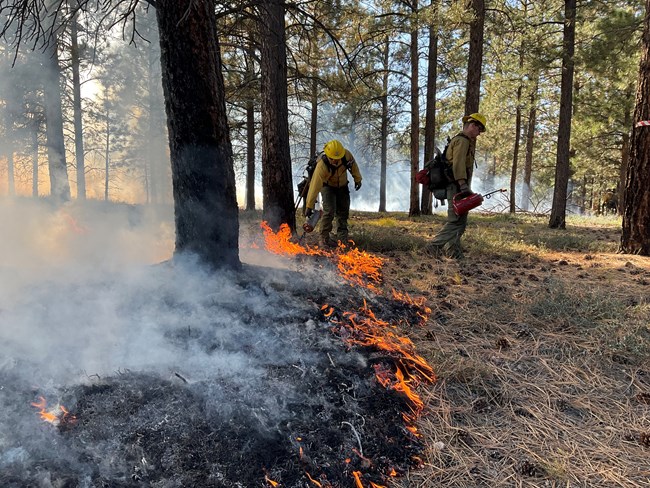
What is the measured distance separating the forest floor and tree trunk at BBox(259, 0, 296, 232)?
243cm

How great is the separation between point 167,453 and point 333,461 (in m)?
0.77

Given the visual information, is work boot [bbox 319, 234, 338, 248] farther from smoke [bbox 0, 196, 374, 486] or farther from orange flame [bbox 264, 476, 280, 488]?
orange flame [bbox 264, 476, 280, 488]

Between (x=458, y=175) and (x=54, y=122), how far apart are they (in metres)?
7.79

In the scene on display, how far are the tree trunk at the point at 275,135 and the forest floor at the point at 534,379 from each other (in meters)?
2.43

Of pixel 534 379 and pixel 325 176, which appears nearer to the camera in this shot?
pixel 534 379

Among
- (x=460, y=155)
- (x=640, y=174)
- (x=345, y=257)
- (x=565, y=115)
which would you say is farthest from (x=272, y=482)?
(x=565, y=115)

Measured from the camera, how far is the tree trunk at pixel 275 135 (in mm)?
5996

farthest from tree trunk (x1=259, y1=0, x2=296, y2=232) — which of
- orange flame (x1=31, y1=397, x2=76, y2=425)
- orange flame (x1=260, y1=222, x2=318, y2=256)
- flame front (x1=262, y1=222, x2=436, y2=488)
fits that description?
orange flame (x1=31, y1=397, x2=76, y2=425)

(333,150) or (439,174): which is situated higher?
(333,150)

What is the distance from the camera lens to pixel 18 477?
1.69m

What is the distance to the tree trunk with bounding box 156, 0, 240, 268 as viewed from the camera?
3242 mm

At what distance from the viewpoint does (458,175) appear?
5559 mm

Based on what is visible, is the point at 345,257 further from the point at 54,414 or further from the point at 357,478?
the point at 54,414

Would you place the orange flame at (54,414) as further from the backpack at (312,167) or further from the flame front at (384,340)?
the backpack at (312,167)
